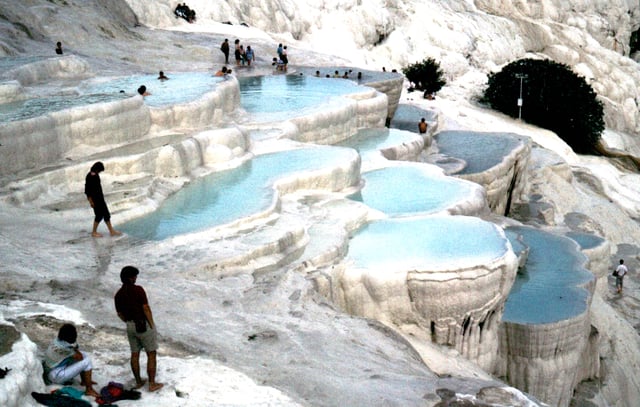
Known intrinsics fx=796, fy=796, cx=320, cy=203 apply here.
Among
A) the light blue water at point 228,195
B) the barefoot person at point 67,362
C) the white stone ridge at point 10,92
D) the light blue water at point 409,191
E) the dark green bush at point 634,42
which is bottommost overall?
the dark green bush at point 634,42

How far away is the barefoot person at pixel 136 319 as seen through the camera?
16.2ft

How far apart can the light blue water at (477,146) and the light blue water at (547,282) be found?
2375 millimetres

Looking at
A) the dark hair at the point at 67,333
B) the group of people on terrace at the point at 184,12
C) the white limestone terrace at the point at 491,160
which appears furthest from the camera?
the group of people on terrace at the point at 184,12

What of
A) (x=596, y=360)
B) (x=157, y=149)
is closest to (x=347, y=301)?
(x=157, y=149)

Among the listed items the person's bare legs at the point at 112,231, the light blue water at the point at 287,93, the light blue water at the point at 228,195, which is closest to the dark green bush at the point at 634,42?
the light blue water at the point at 287,93

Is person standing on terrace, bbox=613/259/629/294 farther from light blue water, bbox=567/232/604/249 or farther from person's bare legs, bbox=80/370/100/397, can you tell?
person's bare legs, bbox=80/370/100/397

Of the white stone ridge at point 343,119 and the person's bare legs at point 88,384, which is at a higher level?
the person's bare legs at point 88,384

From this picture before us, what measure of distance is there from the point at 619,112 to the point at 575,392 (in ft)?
72.2

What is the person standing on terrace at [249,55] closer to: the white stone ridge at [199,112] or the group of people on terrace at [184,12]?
the group of people on terrace at [184,12]

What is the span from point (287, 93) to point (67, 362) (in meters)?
12.9

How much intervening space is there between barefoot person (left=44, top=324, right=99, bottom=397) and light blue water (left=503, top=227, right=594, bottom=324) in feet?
20.9

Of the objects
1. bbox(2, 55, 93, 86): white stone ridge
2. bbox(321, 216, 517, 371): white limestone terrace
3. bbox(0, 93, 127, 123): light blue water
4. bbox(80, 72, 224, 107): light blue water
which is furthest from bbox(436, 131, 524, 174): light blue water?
bbox(2, 55, 93, 86): white stone ridge

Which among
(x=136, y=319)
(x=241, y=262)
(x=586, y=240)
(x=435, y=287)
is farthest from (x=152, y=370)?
(x=586, y=240)

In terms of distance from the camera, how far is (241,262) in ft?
26.4
